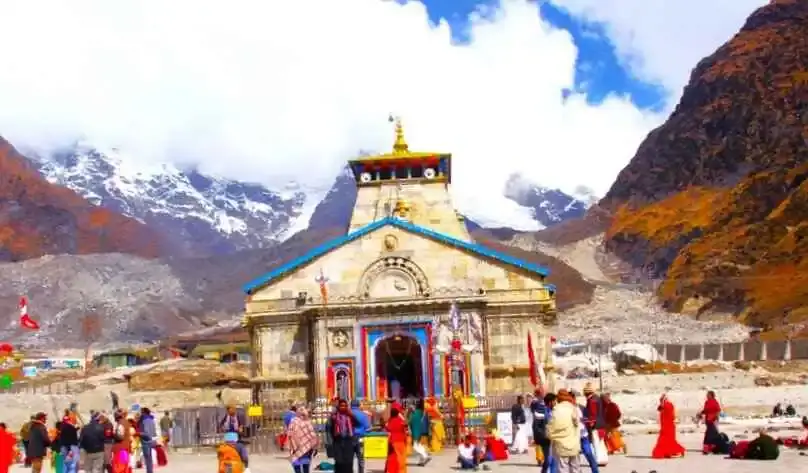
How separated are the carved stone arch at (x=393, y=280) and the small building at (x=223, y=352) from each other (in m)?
47.2

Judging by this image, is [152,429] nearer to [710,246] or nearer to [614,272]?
[710,246]

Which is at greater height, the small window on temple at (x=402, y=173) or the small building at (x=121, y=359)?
the small window on temple at (x=402, y=173)

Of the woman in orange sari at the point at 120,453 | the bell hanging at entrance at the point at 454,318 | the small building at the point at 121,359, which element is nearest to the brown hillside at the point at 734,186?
the small building at the point at 121,359

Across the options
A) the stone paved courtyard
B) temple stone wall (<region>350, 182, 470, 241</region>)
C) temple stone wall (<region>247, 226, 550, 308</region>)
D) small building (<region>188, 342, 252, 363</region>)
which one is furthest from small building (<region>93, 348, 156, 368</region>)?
the stone paved courtyard

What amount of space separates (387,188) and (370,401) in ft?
50.3

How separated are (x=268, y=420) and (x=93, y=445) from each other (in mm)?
13118

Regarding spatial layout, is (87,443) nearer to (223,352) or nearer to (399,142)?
(399,142)

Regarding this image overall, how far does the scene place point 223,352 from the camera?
281ft

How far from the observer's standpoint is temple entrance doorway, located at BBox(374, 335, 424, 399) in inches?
1375

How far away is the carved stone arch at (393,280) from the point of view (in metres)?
34.8

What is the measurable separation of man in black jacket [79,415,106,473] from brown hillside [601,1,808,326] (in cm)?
7402

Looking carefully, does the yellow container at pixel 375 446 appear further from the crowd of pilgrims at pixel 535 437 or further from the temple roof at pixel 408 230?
the temple roof at pixel 408 230

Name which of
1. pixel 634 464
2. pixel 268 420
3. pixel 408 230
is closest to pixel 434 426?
pixel 634 464

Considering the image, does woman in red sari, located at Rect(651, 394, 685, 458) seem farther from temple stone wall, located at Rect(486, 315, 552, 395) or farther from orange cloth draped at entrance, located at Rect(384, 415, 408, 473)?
temple stone wall, located at Rect(486, 315, 552, 395)
